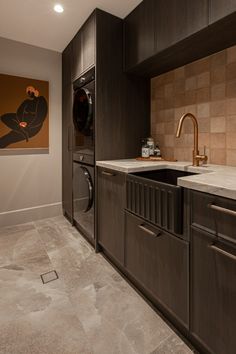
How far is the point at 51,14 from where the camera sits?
2.13m

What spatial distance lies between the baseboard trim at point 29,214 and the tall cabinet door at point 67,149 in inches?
5.9

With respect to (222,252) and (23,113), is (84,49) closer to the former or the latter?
(23,113)

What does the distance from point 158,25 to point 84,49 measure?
2.89 feet

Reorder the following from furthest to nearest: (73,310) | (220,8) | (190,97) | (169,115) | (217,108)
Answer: (169,115), (190,97), (217,108), (73,310), (220,8)

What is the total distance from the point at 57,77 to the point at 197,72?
6.57 ft

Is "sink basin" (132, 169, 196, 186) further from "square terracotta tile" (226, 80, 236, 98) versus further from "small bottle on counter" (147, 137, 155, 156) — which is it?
"square terracotta tile" (226, 80, 236, 98)

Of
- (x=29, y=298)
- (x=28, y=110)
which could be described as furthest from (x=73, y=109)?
(x=29, y=298)

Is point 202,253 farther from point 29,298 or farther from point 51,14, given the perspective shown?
point 51,14

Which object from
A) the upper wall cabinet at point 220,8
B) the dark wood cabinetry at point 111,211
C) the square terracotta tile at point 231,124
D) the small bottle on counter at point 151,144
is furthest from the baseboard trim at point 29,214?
the upper wall cabinet at point 220,8

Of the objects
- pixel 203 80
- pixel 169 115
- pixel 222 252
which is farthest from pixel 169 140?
pixel 222 252

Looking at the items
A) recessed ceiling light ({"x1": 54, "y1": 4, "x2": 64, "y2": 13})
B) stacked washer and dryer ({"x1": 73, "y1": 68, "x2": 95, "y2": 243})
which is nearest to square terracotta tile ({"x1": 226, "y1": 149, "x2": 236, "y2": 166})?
stacked washer and dryer ({"x1": 73, "y1": 68, "x2": 95, "y2": 243})

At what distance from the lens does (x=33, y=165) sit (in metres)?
3.00

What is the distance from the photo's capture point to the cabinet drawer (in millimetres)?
856

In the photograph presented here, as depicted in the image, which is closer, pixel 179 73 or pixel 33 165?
pixel 179 73
